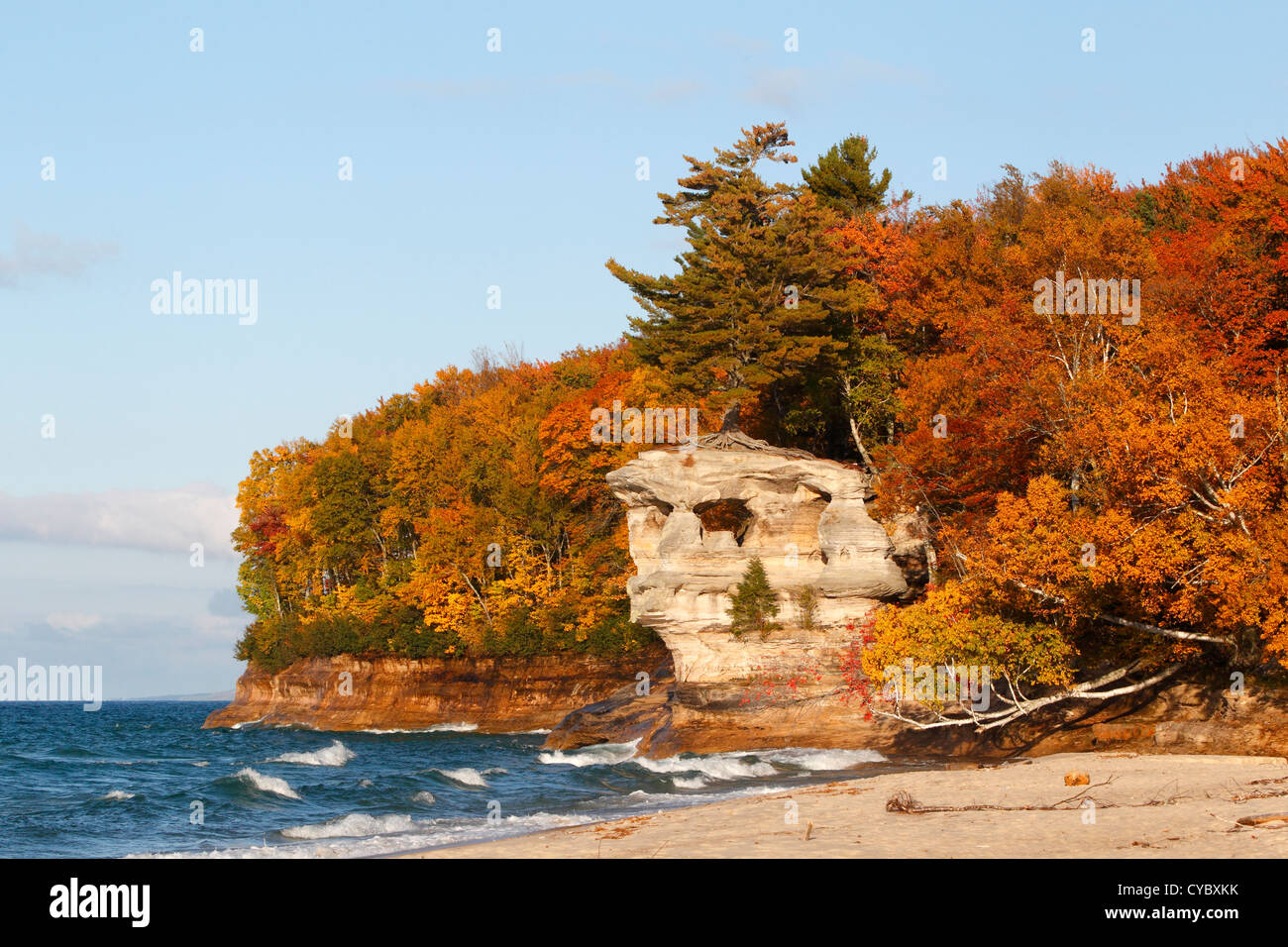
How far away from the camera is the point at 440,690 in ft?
212

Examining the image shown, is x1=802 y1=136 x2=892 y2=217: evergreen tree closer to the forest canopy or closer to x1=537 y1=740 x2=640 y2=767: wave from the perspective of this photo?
the forest canopy

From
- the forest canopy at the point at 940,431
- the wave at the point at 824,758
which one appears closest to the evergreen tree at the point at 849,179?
the forest canopy at the point at 940,431

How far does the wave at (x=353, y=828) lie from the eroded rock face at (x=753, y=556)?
17290 millimetres

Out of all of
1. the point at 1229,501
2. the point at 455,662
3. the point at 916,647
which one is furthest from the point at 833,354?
the point at 455,662

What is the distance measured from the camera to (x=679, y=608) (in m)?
39.2

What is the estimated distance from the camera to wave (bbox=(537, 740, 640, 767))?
36.8 m

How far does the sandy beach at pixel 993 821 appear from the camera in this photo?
14.1 metres

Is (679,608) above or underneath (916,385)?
underneath

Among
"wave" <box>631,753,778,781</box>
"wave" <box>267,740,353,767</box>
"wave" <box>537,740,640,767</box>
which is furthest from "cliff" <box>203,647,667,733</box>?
"wave" <box>631,753,778,781</box>

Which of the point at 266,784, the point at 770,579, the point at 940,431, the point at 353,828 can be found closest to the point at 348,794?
the point at 266,784

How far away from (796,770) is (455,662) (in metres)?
36.9
